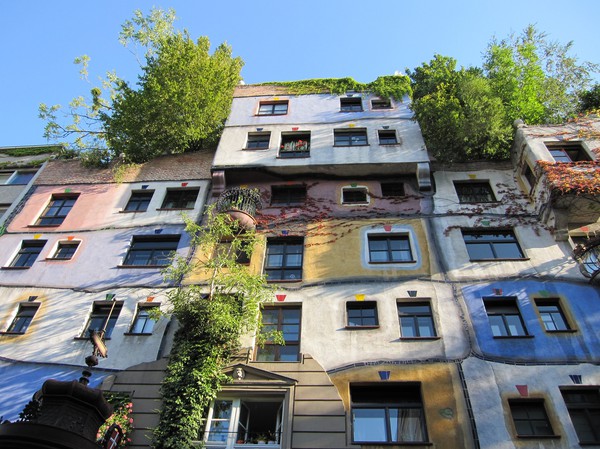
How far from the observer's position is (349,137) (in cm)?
2175

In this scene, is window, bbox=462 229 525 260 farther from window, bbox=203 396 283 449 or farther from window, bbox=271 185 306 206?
window, bbox=203 396 283 449

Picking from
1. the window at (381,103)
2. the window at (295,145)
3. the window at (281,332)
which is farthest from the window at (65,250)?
the window at (381,103)

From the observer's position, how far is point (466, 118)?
1995cm

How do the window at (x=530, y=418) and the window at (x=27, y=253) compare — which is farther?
the window at (x=27, y=253)

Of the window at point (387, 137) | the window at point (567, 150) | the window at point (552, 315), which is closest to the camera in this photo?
the window at point (552, 315)

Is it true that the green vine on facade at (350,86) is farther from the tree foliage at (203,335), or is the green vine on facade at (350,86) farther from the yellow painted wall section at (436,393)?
the yellow painted wall section at (436,393)

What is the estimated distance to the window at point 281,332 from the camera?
1396 centimetres

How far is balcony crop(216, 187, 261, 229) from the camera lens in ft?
56.7

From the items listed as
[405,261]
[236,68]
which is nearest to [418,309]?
[405,261]

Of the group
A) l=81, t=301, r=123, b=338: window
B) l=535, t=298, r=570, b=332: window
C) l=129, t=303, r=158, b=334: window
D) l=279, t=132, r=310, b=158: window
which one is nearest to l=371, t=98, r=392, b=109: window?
l=279, t=132, r=310, b=158: window

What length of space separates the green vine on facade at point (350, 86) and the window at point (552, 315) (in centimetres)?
1233

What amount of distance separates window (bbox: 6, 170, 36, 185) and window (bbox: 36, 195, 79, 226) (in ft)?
10.5

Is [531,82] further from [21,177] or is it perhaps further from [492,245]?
[21,177]

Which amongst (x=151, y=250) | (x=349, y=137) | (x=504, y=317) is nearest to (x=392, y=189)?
(x=349, y=137)
